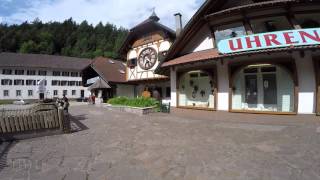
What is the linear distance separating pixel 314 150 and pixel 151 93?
66.9ft

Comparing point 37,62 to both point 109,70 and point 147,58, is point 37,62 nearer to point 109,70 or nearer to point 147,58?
point 109,70

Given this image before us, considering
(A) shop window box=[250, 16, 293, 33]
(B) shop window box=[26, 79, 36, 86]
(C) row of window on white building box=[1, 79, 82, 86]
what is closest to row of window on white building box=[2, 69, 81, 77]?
(B) shop window box=[26, 79, 36, 86]

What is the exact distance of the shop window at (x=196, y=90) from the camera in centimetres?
1538

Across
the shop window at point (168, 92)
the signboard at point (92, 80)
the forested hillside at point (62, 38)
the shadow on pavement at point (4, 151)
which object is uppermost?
the forested hillside at point (62, 38)

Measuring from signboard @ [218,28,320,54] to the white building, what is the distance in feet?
164

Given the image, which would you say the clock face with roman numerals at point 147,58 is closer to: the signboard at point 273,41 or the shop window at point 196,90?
the shop window at point 196,90

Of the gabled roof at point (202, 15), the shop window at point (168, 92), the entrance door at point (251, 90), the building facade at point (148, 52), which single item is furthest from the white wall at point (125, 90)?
the entrance door at point (251, 90)

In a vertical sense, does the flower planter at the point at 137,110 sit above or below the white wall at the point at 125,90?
below

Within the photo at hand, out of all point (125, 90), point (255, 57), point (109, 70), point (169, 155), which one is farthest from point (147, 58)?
point (169, 155)

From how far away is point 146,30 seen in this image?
83.9ft

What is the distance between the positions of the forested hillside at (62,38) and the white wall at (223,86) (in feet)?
225

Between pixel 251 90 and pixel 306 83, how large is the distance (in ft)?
8.60

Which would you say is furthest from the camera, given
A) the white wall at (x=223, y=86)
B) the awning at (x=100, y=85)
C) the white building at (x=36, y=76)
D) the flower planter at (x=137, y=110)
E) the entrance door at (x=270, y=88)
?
the white building at (x=36, y=76)

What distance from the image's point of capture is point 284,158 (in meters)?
6.43
